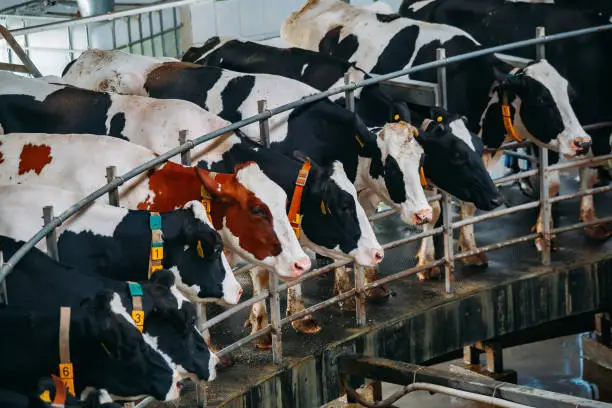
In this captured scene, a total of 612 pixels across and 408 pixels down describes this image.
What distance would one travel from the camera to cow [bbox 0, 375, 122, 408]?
507 cm

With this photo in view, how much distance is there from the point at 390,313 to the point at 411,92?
1.98 meters

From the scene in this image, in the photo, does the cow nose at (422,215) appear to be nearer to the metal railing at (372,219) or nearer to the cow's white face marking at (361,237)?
the metal railing at (372,219)

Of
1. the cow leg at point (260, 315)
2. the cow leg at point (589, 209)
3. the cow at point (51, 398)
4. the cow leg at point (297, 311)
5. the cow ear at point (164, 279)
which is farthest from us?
the cow leg at point (589, 209)

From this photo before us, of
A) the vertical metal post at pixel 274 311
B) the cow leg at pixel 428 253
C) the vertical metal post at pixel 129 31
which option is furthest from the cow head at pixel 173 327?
the vertical metal post at pixel 129 31

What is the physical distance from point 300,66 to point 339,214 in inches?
116

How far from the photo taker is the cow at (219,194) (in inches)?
272

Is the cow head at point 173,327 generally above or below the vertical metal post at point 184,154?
below

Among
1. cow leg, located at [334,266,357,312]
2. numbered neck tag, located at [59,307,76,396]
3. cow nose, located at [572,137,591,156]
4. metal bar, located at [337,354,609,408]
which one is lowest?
metal bar, located at [337,354,609,408]

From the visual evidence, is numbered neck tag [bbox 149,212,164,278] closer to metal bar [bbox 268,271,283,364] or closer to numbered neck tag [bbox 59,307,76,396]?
numbered neck tag [bbox 59,307,76,396]

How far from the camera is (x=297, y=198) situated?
7395 millimetres

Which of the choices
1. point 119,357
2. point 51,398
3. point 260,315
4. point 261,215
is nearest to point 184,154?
point 261,215

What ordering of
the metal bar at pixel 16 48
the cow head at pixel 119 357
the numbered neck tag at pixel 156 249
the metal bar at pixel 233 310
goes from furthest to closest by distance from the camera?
the metal bar at pixel 16 48, the metal bar at pixel 233 310, the numbered neck tag at pixel 156 249, the cow head at pixel 119 357

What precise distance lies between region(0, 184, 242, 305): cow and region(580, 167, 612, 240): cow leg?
4.66m

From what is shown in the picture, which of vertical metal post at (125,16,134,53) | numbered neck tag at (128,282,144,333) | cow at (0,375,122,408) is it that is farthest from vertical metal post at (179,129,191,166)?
vertical metal post at (125,16,134,53)
